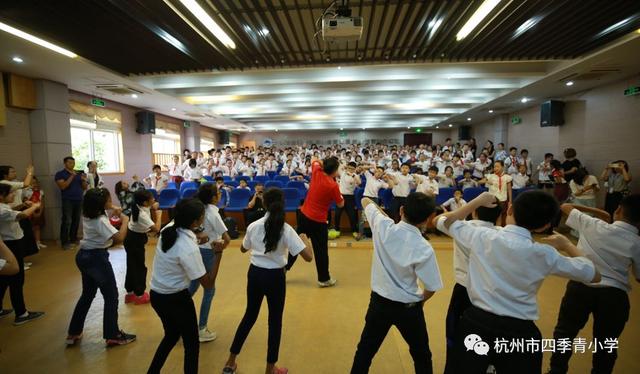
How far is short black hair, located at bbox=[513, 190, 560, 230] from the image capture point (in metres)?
1.44

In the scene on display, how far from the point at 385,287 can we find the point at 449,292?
250 cm

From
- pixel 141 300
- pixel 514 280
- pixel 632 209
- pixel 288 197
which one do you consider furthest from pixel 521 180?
pixel 141 300

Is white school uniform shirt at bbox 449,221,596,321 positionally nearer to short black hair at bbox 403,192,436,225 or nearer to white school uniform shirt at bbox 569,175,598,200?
short black hair at bbox 403,192,436,225

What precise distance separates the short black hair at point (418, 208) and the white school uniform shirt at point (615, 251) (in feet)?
3.95

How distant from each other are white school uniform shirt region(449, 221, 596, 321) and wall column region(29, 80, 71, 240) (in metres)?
8.56

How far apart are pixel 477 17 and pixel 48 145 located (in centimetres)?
879

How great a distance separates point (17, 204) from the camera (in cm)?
419

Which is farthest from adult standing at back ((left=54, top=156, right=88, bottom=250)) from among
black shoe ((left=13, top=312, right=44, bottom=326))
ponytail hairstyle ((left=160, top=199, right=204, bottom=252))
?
ponytail hairstyle ((left=160, top=199, right=204, bottom=252))

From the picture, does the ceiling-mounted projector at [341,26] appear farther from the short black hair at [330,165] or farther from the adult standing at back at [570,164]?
the adult standing at back at [570,164]

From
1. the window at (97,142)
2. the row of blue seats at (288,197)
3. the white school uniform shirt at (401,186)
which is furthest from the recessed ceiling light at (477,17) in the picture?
the window at (97,142)

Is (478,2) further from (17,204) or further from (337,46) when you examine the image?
(17,204)

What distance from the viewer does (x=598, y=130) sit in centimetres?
807

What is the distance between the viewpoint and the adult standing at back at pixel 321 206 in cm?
373

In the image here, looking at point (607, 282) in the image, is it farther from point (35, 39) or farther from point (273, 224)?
point (35, 39)
